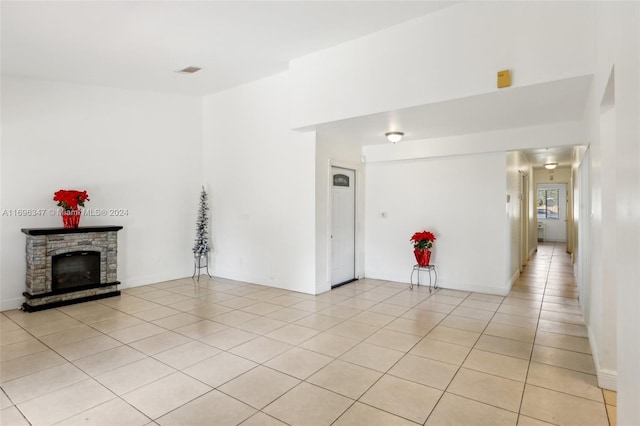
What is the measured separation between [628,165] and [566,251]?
11.4 meters

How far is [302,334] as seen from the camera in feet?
13.2

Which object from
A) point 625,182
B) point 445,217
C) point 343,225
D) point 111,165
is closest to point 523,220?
point 445,217

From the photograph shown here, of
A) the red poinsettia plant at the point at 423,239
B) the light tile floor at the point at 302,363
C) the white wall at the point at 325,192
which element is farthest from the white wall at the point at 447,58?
the light tile floor at the point at 302,363

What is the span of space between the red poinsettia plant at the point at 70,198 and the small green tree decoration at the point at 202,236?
2068mm

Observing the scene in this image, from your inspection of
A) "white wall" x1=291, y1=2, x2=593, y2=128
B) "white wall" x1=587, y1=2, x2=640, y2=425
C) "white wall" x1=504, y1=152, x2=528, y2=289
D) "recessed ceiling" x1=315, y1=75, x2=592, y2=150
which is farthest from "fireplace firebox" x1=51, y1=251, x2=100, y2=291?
"white wall" x1=504, y1=152, x2=528, y2=289

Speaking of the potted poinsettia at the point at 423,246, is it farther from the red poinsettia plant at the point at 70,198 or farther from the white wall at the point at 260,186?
the red poinsettia plant at the point at 70,198

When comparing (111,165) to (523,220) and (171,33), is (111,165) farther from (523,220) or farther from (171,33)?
(523,220)

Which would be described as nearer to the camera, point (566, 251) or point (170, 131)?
point (170, 131)

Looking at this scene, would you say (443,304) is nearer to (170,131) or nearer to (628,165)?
(628,165)

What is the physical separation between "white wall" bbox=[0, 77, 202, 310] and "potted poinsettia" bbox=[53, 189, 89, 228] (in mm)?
292

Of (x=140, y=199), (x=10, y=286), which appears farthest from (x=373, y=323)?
(x=10, y=286)

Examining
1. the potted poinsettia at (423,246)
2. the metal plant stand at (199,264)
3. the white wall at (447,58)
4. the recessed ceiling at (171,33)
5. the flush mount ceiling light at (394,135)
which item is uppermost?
the recessed ceiling at (171,33)

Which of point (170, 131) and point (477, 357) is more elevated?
point (170, 131)

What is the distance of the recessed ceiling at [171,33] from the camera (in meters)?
3.75
